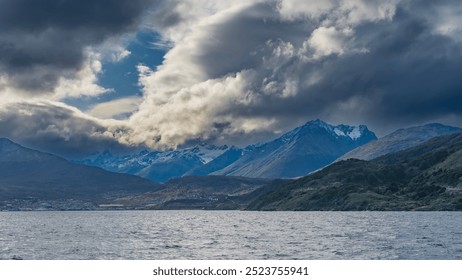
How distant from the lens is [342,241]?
571ft

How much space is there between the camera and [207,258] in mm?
137250

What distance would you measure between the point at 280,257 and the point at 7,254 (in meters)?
69.2
